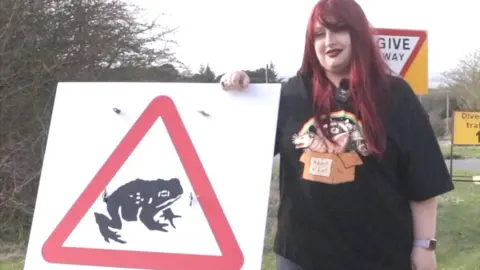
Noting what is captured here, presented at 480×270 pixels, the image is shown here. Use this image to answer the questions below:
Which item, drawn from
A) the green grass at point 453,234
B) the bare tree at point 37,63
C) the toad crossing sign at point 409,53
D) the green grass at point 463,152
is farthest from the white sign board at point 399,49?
the green grass at point 463,152

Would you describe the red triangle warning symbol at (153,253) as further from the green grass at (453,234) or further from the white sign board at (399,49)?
the white sign board at (399,49)

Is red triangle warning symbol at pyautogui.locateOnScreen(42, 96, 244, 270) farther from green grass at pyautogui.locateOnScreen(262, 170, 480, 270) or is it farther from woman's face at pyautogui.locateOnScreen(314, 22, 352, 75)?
green grass at pyautogui.locateOnScreen(262, 170, 480, 270)

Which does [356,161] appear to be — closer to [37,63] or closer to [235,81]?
[235,81]

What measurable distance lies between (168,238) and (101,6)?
10.6 metres

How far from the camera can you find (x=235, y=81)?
2320mm

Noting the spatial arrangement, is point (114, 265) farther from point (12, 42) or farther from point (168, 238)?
point (12, 42)

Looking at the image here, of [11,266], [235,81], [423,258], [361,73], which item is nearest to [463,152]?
[11,266]

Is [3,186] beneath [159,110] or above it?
beneath

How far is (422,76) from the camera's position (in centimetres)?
676

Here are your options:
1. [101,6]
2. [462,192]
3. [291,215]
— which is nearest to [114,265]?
[291,215]

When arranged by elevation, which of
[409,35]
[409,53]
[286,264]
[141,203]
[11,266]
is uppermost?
[409,35]

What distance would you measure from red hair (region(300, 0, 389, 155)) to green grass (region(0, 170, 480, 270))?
11.8ft

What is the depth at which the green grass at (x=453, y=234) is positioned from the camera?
756 cm

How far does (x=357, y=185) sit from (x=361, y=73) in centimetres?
37
